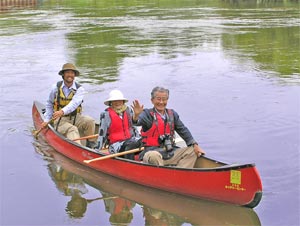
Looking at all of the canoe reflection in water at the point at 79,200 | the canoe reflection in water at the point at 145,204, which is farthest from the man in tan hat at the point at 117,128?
the canoe reflection in water at the point at 79,200

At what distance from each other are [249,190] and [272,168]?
167 centimetres

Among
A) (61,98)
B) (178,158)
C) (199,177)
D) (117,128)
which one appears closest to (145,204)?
(178,158)

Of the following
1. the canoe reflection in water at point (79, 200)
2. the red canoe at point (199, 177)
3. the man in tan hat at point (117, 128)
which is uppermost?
the man in tan hat at point (117, 128)

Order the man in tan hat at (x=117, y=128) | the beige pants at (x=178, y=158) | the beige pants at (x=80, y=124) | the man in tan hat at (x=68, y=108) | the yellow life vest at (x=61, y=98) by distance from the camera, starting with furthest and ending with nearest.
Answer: the beige pants at (x=80, y=124) < the yellow life vest at (x=61, y=98) < the man in tan hat at (x=68, y=108) < the man in tan hat at (x=117, y=128) < the beige pants at (x=178, y=158)

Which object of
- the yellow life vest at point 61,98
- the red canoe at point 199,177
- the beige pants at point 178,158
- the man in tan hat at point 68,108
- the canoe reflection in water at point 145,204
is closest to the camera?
the red canoe at point 199,177

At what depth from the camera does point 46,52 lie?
18094mm

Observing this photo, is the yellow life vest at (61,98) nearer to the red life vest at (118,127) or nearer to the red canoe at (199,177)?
the red canoe at (199,177)

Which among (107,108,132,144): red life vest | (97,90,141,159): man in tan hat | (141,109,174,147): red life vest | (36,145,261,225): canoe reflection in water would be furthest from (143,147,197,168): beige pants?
(107,108,132,144): red life vest

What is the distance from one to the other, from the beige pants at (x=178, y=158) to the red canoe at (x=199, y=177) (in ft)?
0.29

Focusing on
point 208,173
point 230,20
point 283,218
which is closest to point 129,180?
point 208,173

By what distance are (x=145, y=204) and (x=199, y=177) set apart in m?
0.84

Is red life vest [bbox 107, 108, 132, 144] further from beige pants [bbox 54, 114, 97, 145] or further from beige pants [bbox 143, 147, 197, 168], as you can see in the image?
beige pants [bbox 54, 114, 97, 145]

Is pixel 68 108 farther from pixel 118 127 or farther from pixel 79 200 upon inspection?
pixel 79 200

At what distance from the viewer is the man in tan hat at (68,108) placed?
7.74 meters
